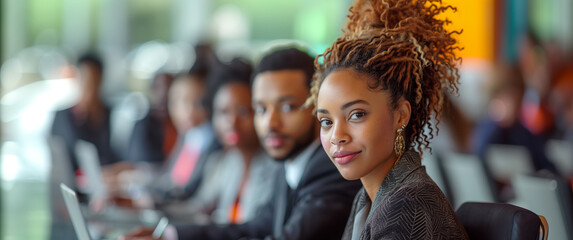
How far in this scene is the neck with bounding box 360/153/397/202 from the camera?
4.81ft

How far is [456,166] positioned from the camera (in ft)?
10.8

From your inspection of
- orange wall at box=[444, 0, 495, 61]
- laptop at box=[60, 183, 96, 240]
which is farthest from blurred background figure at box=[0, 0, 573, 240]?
laptop at box=[60, 183, 96, 240]

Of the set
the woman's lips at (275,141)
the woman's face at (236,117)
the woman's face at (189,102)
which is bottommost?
the woman's face at (189,102)

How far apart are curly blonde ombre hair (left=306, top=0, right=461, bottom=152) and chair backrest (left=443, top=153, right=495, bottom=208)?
1579 millimetres

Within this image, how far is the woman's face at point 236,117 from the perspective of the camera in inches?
118

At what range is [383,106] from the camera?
1436 mm

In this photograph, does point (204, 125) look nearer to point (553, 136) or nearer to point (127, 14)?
point (553, 136)

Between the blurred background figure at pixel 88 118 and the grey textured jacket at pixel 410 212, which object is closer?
the grey textured jacket at pixel 410 212

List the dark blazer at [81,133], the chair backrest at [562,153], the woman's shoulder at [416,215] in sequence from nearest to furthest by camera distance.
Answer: the woman's shoulder at [416,215], the dark blazer at [81,133], the chair backrest at [562,153]

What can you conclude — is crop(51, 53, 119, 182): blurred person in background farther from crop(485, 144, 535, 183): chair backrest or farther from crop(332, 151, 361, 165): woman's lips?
crop(332, 151, 361, 165): woman's lips

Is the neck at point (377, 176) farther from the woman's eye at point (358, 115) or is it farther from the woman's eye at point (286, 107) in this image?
the woman's eye at point (286, 107)

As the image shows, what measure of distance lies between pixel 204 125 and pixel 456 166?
4.78 ft

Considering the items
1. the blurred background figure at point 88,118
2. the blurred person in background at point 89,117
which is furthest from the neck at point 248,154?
the blurred person in background at point 89,117

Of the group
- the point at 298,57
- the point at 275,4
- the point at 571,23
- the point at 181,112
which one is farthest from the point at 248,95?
the point at 571,23
